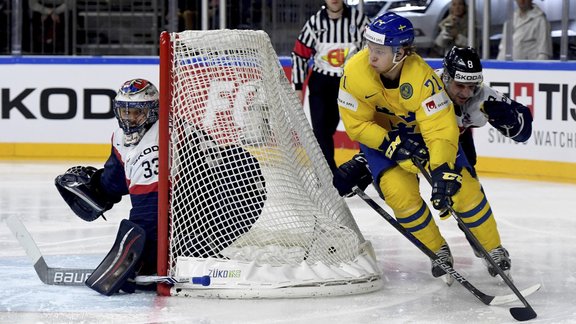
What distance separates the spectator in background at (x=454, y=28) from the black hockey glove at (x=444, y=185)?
14.5ft

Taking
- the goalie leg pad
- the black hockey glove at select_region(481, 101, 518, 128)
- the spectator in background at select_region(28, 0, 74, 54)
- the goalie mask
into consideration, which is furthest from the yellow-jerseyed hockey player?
the spectator in background at select_region(28, 0, 74, 54)

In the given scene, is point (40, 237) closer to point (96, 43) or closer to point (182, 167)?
point (182, 167)

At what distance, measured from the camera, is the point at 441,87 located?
4566 millimetres

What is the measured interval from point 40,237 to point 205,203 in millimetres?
1536

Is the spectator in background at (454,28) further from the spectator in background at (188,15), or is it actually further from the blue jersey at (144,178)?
the blue jersey at (144,178)

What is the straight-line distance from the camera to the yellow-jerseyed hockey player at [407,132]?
14.7 feet

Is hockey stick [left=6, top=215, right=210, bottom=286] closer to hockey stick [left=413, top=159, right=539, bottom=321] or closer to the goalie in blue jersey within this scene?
the goalie in blue jersey

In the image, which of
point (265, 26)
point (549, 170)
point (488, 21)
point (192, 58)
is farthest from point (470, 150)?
point (265, 26)

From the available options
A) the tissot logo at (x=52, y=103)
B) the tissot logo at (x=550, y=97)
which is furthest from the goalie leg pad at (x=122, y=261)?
the tissot logo at (x=52, y=103)

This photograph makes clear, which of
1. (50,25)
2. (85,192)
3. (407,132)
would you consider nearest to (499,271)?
(407,132)

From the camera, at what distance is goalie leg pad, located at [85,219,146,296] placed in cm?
437

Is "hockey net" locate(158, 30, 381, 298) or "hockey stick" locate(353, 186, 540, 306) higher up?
"hockey net" locate(158, 30, 381, 298)

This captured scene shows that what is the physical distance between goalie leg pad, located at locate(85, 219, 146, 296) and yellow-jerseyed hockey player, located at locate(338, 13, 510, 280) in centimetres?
88

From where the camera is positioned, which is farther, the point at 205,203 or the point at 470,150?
the point at 470,150
